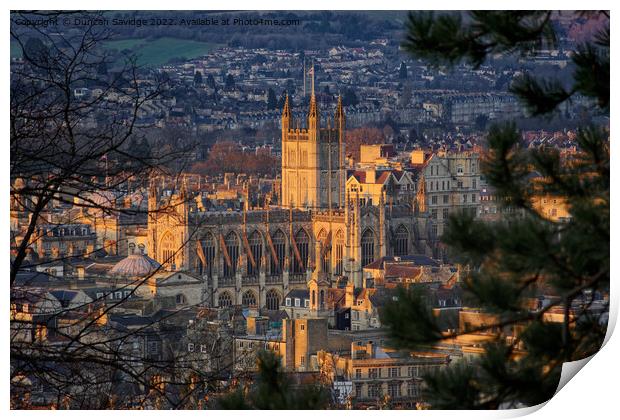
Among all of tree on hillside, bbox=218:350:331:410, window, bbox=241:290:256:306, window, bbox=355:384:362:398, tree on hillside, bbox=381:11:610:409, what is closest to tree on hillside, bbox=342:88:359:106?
window, bbox=241:290:256:306

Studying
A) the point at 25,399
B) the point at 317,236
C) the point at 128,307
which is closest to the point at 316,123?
the point at 317,236

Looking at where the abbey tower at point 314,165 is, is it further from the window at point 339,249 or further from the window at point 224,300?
the window at point 224,300

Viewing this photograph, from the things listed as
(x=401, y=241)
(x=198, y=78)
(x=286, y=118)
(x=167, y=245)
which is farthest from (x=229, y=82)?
(x=401, y=241)

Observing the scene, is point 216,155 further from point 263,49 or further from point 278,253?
point 278,253

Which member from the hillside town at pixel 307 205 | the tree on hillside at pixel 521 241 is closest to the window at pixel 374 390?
the hillside town at pixel 307 205

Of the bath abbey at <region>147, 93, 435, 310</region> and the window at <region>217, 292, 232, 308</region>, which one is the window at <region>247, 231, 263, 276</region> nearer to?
the bath abbey at <region>147, 93, 435, 310</region>

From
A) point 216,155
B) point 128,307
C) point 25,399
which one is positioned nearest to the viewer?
point 25,399
